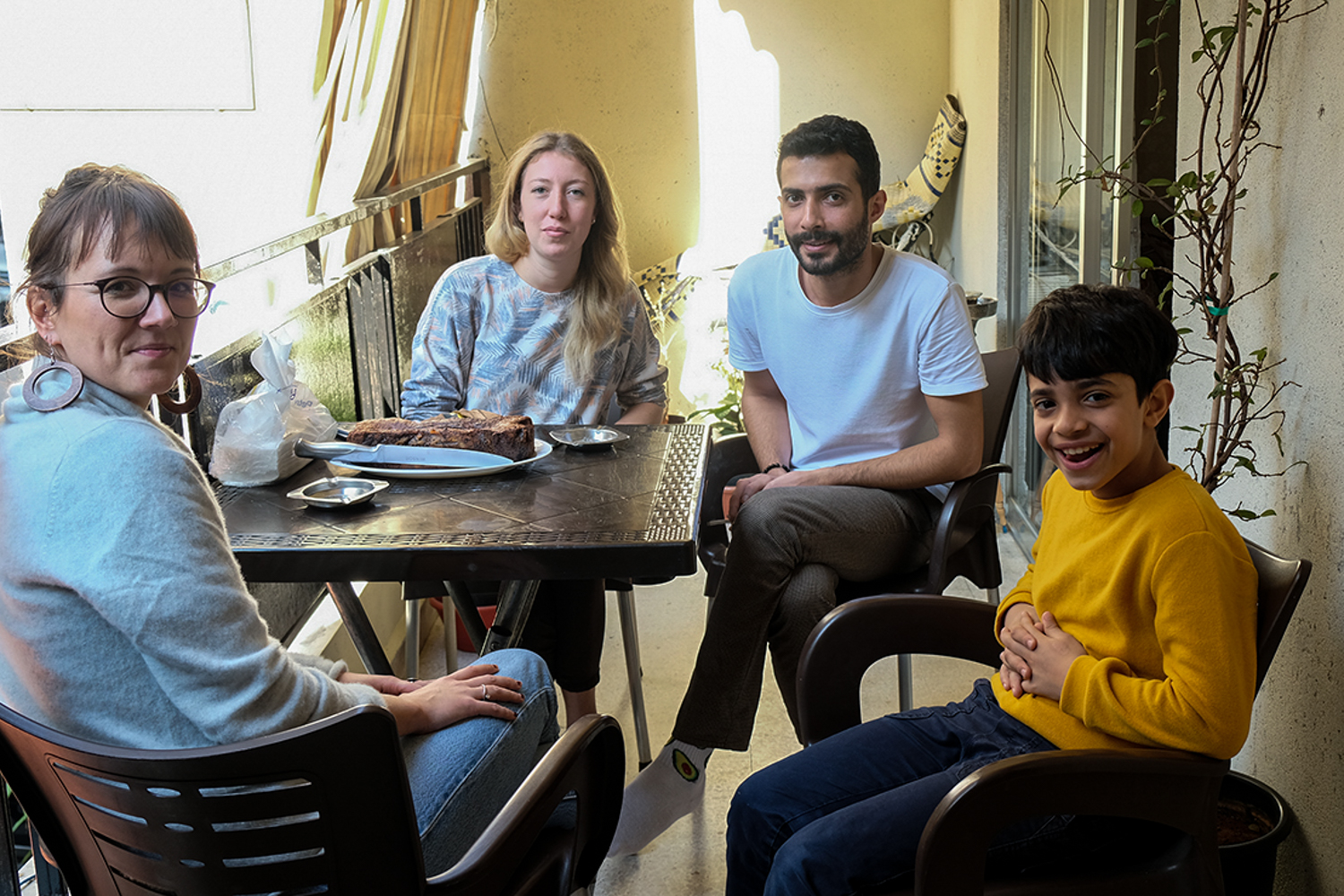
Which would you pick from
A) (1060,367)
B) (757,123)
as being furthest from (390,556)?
(757,123)

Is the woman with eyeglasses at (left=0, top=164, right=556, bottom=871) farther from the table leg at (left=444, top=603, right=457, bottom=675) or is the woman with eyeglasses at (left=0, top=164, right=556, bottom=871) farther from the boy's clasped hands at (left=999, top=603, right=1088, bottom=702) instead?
the table leg at (left=444, top=603, right=457, bottom=675)

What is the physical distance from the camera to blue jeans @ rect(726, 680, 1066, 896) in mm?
1361

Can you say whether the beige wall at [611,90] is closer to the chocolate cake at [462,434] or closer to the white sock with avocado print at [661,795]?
the chocolate cake at [462,434]

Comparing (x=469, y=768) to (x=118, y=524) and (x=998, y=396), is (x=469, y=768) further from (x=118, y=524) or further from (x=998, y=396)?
(x=998, y=396)

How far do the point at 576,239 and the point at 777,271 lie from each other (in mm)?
463

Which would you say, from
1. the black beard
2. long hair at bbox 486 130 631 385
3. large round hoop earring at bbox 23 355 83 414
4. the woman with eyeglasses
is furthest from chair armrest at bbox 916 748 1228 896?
long hair at bbox 486 130 631 385

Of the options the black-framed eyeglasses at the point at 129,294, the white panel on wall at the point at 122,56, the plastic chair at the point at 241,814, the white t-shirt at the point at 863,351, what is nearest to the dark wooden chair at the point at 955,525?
the white t-shirt at the point at 863,351

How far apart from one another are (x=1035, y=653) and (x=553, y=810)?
621mm

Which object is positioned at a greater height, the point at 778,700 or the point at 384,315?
the point at 384,315

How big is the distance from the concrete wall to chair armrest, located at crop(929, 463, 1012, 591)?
0.55m

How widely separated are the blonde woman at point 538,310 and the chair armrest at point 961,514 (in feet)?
2.48

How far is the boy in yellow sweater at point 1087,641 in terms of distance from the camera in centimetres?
127

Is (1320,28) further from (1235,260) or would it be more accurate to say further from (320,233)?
(320,233)

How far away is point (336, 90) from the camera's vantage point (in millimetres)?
3668
